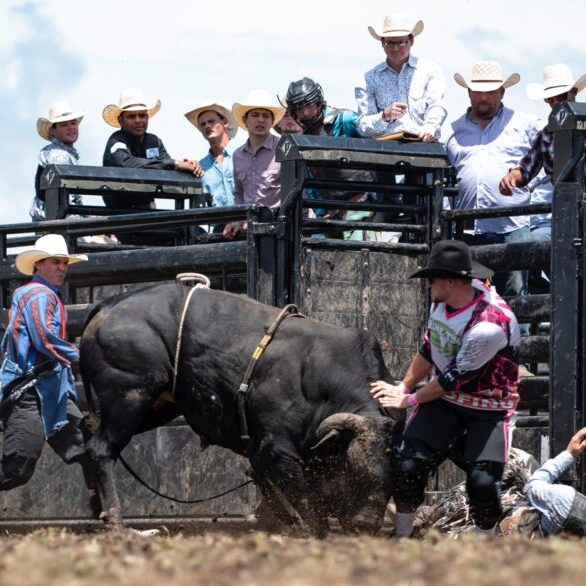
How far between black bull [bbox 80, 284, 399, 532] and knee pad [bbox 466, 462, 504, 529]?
58 cm

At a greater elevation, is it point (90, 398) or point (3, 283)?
point (3, 283)

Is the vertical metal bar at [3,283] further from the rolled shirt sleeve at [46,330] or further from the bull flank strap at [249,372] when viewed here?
the bull flank strap at [249,372]

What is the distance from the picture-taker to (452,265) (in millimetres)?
7629

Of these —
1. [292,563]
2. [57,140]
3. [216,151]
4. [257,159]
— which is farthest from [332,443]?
[57,140]

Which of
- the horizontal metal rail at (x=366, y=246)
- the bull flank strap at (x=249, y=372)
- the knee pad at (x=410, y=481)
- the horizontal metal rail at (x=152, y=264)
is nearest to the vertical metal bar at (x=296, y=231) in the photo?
the horizontal metal rail at (x=366, y=246)

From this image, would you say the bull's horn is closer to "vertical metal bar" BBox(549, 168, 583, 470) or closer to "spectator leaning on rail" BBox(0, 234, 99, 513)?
"vertical metal bar" BBox(549, 168, 583, 470)

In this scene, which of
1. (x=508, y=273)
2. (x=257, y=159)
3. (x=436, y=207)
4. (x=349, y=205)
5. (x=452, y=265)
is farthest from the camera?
(x=257, y=159)

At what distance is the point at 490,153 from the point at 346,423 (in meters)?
2.91

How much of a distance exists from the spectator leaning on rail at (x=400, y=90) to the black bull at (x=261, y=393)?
2.25 m

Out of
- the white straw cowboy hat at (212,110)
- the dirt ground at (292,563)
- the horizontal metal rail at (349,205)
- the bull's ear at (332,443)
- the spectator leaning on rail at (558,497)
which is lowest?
the spectator leaning on rail at (558,497)

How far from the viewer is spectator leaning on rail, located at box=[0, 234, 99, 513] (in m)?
9.04

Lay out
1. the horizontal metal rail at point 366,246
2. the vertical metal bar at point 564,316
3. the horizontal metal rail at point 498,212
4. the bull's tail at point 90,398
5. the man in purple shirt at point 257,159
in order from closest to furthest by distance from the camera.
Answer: the vertical metal bar at point 564,316, the bull's tail at point 90,398, the horizontal metal rail at point 498,212, the horizontal metal rail at point 366,246, the man in purple shirt at point 257,159

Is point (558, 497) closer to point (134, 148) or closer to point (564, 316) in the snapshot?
point (564, 316)

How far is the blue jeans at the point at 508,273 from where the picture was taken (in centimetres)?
998
